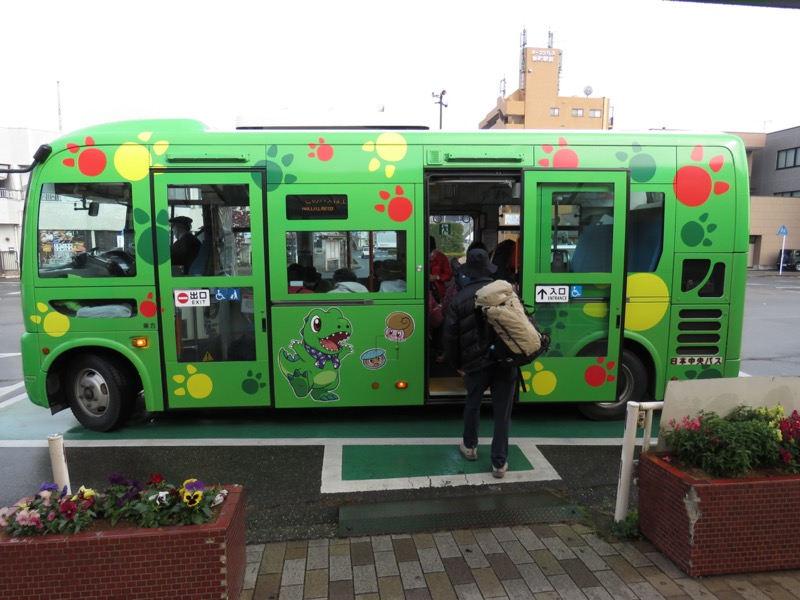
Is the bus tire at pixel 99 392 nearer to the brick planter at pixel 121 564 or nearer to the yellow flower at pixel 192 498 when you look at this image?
the brick planter at pixel 121 564

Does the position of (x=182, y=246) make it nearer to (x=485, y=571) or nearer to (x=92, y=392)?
(x=92, y=392)

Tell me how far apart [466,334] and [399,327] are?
113cm

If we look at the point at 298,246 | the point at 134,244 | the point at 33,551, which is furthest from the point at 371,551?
the point at 134,244

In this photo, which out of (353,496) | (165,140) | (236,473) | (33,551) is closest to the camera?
(33,551)

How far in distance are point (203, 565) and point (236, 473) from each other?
203 centimetres

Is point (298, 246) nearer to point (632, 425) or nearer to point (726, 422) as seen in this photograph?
point (632, 425)

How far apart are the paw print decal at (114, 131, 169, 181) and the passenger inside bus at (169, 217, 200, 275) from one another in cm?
52

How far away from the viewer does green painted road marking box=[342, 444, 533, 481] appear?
4344 mm

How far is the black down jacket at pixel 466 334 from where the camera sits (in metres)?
3.97

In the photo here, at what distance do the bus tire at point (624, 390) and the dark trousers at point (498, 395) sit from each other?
69.4 inches

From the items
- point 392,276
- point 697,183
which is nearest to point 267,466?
point 392,276

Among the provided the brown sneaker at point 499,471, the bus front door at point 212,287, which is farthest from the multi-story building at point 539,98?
the brown sneaker at point 499,471

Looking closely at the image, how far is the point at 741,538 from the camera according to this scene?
2.79 meters

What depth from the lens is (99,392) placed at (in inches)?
204
